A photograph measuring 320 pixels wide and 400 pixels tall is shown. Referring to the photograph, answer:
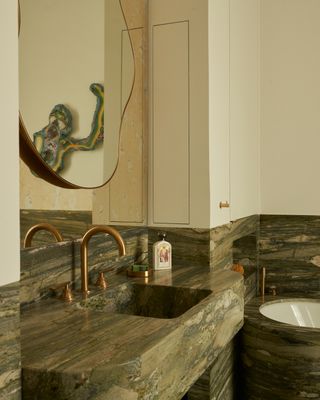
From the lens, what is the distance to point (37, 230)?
164cm

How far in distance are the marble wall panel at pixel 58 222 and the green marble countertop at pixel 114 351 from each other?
0.72 feet

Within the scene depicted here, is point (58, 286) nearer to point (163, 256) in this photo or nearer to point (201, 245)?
point (163, 256)

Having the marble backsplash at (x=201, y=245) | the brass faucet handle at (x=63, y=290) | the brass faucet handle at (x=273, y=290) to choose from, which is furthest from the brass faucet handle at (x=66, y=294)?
the brass faucet handle at (x=273, y=290)

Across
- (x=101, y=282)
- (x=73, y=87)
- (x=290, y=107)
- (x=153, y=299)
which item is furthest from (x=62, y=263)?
(x=290, y=107)

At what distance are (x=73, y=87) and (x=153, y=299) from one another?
0.89 m

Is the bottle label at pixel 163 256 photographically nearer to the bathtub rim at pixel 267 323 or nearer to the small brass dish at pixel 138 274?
the small brass dish at pixel 138 274

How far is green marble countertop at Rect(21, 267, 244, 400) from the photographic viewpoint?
104 cm

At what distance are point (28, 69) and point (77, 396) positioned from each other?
3.44 feet

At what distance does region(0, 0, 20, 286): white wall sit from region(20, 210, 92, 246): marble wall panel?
552mm

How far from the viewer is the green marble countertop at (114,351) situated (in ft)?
3.40

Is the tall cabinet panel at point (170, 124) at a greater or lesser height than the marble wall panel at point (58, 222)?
greater

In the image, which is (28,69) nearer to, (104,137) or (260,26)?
(104,137)

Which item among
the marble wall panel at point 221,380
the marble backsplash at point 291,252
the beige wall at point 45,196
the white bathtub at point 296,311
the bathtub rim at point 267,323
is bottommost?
the marble wall panel at point 221,380

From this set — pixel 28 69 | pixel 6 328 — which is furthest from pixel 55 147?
pixel 6 328
